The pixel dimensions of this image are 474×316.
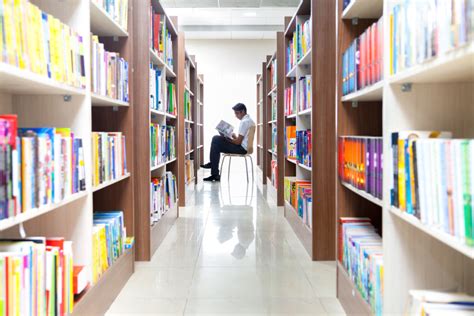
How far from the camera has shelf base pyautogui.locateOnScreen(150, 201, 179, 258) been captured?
2.96 metres

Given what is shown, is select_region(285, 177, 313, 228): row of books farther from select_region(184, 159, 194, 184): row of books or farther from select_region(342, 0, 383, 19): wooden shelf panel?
select_region(184, 159, 194, 184): row of books

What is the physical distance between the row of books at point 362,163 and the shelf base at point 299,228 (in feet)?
2.62

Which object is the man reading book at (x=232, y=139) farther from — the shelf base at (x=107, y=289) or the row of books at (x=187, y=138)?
the shelf base at (x=107, y=289)

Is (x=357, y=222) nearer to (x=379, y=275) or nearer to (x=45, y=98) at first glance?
(x=379, y=275)

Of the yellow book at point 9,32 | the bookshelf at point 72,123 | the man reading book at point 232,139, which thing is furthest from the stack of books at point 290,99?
the yellow book at point 9,32

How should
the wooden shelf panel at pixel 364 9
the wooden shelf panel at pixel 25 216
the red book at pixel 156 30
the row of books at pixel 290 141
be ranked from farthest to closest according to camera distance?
the row of books at pixel 290 141 < the red book at pixel 156 30 < the wooden shelf panel at pixel 364 9 < the wooden shelf panel at pixel 25 216

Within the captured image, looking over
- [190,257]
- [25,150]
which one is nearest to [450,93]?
[25,150]

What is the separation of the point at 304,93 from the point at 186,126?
2.81 metres

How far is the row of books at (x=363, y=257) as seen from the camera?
1.58m

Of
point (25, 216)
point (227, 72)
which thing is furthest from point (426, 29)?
point (227, 72)

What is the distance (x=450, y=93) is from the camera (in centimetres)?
143

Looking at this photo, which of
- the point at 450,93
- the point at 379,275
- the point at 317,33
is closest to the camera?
the point at 450,93

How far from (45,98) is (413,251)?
4.62 ft

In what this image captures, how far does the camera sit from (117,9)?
2.37m
